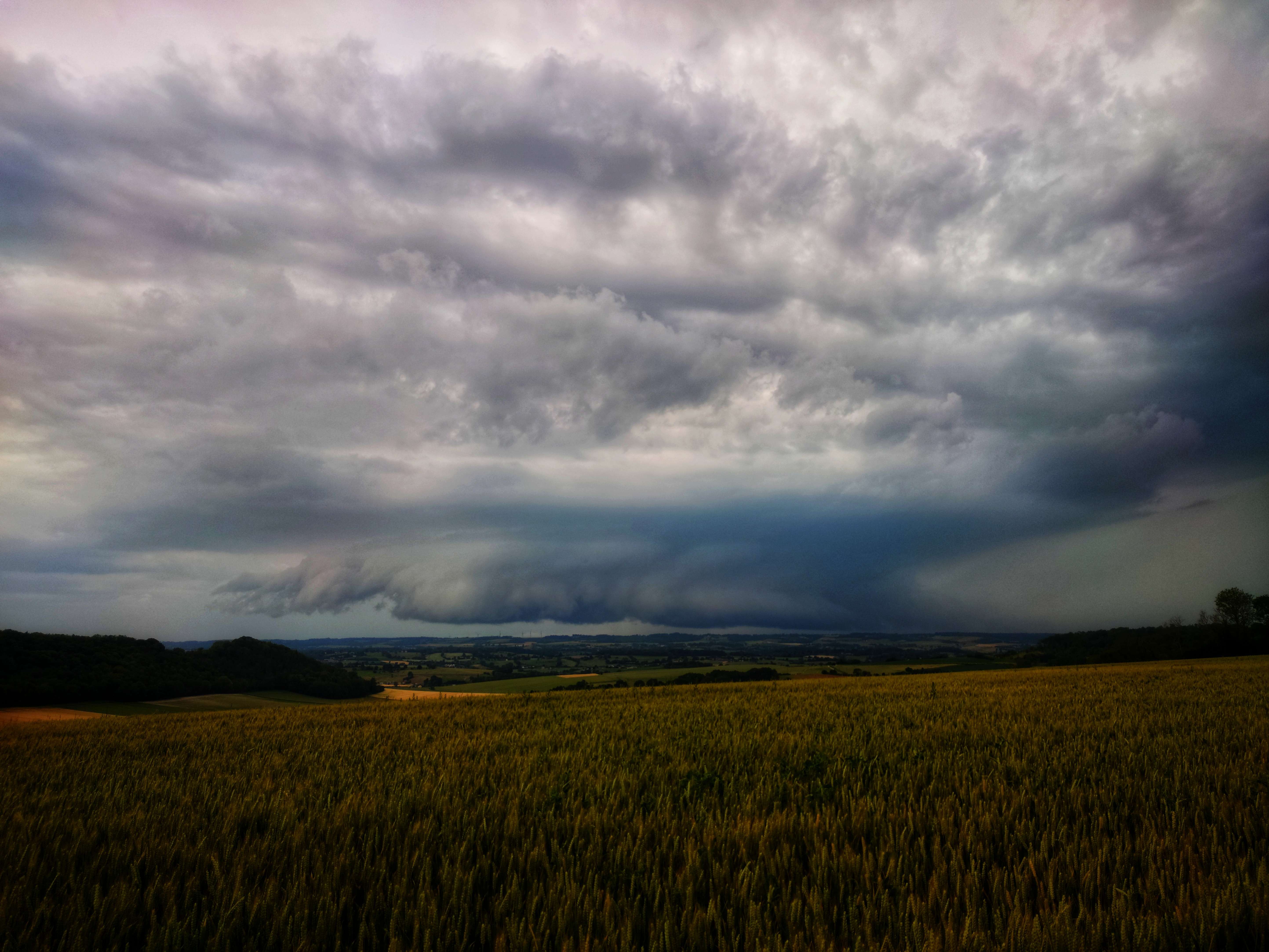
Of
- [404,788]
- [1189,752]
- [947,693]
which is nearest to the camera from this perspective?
[404,788]

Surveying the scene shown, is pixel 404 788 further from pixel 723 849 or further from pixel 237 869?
pixel 723 849

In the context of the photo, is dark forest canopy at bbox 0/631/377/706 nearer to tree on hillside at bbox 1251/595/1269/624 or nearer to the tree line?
the tree line

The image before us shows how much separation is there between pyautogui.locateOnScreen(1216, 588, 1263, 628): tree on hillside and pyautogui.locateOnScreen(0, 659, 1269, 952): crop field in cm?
10050

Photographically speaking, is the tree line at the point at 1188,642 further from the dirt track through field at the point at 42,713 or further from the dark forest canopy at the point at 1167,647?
the dirt track through field at the point at 42,713

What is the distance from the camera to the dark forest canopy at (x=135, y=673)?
46.1 metres

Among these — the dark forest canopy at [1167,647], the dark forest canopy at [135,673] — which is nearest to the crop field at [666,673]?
the dark forest canopy at [1167,647]

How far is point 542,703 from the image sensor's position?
54.8ft

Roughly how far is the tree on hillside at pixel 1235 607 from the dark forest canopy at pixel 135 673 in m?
112

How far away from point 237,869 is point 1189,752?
1001cm

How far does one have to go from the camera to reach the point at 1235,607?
79562 millimetres

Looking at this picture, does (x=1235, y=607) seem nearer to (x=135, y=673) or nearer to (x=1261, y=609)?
(x=1261, y=609)

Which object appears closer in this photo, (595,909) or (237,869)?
(595,909)

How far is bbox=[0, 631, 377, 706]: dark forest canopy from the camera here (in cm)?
4609

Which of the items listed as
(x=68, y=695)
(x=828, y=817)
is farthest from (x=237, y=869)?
(x=68, y=695)
